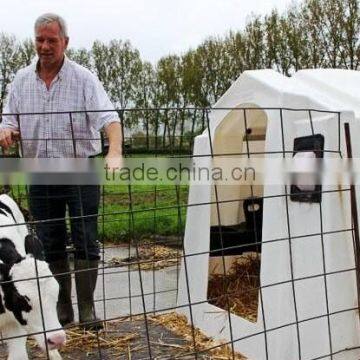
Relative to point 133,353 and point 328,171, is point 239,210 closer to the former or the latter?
point 133,353

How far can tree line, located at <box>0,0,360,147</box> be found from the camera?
14477 millimetres

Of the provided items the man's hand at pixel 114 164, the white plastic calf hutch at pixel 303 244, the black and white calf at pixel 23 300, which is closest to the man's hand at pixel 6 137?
the black and white calf at pixel 23 300

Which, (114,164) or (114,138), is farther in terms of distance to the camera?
(114,138)

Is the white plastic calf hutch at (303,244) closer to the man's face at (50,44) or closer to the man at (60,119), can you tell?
the man at (60,119)

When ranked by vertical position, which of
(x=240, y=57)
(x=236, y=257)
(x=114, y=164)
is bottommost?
(x=236, y=257)

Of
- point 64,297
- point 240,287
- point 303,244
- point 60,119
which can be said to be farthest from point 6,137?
point 240,287

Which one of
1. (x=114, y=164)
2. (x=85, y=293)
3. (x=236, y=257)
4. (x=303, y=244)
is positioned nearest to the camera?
(x=114, y=164)

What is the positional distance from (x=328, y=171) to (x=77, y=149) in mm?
1537

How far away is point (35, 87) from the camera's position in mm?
3770

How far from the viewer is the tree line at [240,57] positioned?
1448 cm

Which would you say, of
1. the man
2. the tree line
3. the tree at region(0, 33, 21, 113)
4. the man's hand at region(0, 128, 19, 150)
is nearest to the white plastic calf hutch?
the man

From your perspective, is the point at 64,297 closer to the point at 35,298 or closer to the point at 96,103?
the point at 35,298

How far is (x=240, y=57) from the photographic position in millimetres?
16625

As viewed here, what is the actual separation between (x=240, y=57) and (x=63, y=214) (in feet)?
43.5
